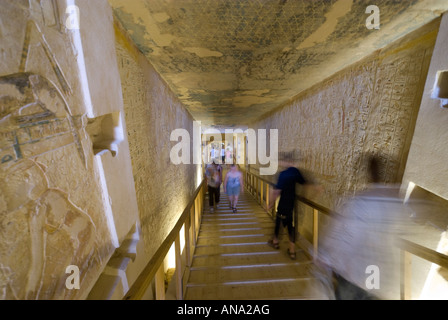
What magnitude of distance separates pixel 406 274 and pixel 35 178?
8.52ft

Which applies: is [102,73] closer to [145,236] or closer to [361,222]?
[145,236]

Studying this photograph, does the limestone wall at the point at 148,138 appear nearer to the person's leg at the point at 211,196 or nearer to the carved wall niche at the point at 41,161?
the carved wall niche at the point at 41,161

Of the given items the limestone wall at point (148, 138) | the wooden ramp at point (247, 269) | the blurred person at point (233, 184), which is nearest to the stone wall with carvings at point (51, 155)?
the limestone wall at point (148, 138)

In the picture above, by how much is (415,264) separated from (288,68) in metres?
2.41

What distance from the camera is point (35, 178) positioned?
78 centimetres

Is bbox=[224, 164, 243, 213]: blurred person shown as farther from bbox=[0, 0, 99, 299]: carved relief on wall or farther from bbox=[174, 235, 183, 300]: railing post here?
bbox=[0, 0, 99, 299]: carved relief on wall

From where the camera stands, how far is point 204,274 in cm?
235

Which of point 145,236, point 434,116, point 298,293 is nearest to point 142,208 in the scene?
point 145,236

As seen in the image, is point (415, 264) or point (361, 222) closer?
point (415, 264)

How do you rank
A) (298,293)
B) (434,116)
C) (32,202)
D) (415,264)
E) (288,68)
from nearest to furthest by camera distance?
(32,202)
(434,116)
(415,264)
(298,293)
(288,68)

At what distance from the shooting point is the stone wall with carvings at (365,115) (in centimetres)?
153

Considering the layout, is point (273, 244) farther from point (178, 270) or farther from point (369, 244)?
point (178, 270)

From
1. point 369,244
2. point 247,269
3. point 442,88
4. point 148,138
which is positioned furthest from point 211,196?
point 442,88

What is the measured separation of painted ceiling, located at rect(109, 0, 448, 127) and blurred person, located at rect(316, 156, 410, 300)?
1175 mm
